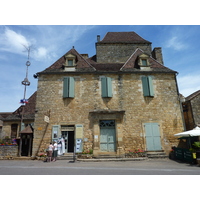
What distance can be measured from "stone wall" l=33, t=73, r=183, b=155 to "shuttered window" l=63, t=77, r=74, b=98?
29 cm

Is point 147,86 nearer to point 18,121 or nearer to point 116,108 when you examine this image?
point 116,108

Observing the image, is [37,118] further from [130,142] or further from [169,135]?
[169,135]

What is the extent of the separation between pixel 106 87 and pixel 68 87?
9.32ft

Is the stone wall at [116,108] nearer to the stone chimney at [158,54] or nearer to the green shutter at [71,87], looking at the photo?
the green shutter at [71,87]

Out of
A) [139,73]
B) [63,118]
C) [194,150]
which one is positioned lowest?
[194,150]

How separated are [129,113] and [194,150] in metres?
4.44

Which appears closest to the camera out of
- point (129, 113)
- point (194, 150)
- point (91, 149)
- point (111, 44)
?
point (194, 150)

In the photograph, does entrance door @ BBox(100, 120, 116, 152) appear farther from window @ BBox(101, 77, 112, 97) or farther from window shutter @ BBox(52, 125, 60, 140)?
window shutter @ BBox(52, 125, 60, 140)

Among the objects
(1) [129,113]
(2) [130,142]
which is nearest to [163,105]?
(1) [129,113]

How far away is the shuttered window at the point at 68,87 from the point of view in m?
10.9

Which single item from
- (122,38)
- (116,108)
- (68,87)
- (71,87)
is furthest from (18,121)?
Answer: (122,38)

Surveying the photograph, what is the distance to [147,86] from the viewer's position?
11352 millimetres

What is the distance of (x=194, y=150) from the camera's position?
317 inches

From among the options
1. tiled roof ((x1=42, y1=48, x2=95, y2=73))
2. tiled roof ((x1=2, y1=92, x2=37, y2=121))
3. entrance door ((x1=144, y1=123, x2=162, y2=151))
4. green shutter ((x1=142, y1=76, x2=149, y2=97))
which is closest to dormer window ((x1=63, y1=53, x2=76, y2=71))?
tiled roof ((x1=42, y1=48, x2=95, y2=73))
